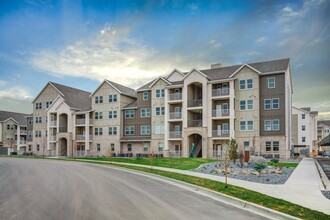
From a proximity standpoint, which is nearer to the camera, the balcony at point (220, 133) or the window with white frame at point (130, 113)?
the balcony at point (220, 133)

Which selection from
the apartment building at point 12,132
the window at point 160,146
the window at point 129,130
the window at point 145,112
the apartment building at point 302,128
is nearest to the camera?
the window at point 160,146

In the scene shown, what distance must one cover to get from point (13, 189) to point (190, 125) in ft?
105

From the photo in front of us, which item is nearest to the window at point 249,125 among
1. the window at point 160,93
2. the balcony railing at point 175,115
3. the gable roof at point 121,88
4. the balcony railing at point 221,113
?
the balcony railing at point 221,113

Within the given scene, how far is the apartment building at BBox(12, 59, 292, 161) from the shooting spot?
4116cm

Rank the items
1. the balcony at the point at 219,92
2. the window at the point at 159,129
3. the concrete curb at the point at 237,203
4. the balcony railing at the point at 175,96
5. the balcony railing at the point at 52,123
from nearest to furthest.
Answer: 1. the concrete curb at the point at 237,203
2. the balcony at the point at 219,92
3. the balcony railing at the point at 175,96
4. the window at the point at 159,129
5. the balcony railing at the point at 52,123

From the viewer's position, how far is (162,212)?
32.5 feet

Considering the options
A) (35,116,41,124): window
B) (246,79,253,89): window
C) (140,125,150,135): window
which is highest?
(246,79,253,89): window

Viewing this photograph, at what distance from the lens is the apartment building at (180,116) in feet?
135

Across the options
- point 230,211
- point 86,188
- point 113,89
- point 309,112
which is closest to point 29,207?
point 86,188

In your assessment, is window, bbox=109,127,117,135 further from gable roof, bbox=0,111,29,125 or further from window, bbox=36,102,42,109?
gable roof, bbox=0,111,29,125

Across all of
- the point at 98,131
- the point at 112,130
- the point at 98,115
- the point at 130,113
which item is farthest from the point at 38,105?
the point at 130,113

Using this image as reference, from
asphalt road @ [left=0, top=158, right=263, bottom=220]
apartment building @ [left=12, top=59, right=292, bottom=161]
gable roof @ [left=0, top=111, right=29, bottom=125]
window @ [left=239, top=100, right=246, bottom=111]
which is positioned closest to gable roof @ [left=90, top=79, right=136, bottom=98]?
apartment building @ [left=12, top=59, right=292, bottom=161]

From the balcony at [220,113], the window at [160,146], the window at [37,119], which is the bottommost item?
the window at [160,146]

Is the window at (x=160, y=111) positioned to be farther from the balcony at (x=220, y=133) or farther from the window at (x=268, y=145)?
the window at (x=268, y=145)
